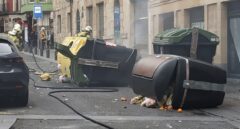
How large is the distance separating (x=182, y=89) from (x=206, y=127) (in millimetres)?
1618

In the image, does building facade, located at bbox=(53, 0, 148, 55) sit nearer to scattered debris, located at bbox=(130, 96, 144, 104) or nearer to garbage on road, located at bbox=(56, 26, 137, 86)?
garbage on road, located at bbox=(56, 26, 137, 86)

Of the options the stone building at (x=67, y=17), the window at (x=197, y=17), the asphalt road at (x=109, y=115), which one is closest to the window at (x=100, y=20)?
the stone building at (x=67, y=17)

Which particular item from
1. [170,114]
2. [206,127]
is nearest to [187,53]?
[170,114]

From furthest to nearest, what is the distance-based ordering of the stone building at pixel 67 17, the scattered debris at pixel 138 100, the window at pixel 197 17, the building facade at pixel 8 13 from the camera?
the building facade at pixel 8 13, the stone building at pixel 67 17, the window at pixel 197 17, the scattered debris at pixel 138 100

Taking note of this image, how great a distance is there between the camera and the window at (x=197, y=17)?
18.4 metres

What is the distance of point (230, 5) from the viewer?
16578mm

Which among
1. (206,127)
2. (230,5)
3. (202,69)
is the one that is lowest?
(206,127)

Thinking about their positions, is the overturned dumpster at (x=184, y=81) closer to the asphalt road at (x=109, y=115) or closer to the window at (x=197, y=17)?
the asphalt road at (x=109, y=115)

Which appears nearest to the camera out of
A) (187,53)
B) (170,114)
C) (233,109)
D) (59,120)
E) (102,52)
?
(59,120)

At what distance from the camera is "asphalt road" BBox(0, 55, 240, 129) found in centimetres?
910

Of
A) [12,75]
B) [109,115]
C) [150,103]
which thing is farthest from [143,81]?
[12,75]

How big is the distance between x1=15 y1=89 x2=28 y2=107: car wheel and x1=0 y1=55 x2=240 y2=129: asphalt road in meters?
0.12

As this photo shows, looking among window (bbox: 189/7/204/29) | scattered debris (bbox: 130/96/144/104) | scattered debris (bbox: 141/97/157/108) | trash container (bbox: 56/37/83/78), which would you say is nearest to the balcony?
window (bbox: 189/7/204/29)

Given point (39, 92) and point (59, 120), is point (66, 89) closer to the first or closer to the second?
point (39, 92)
